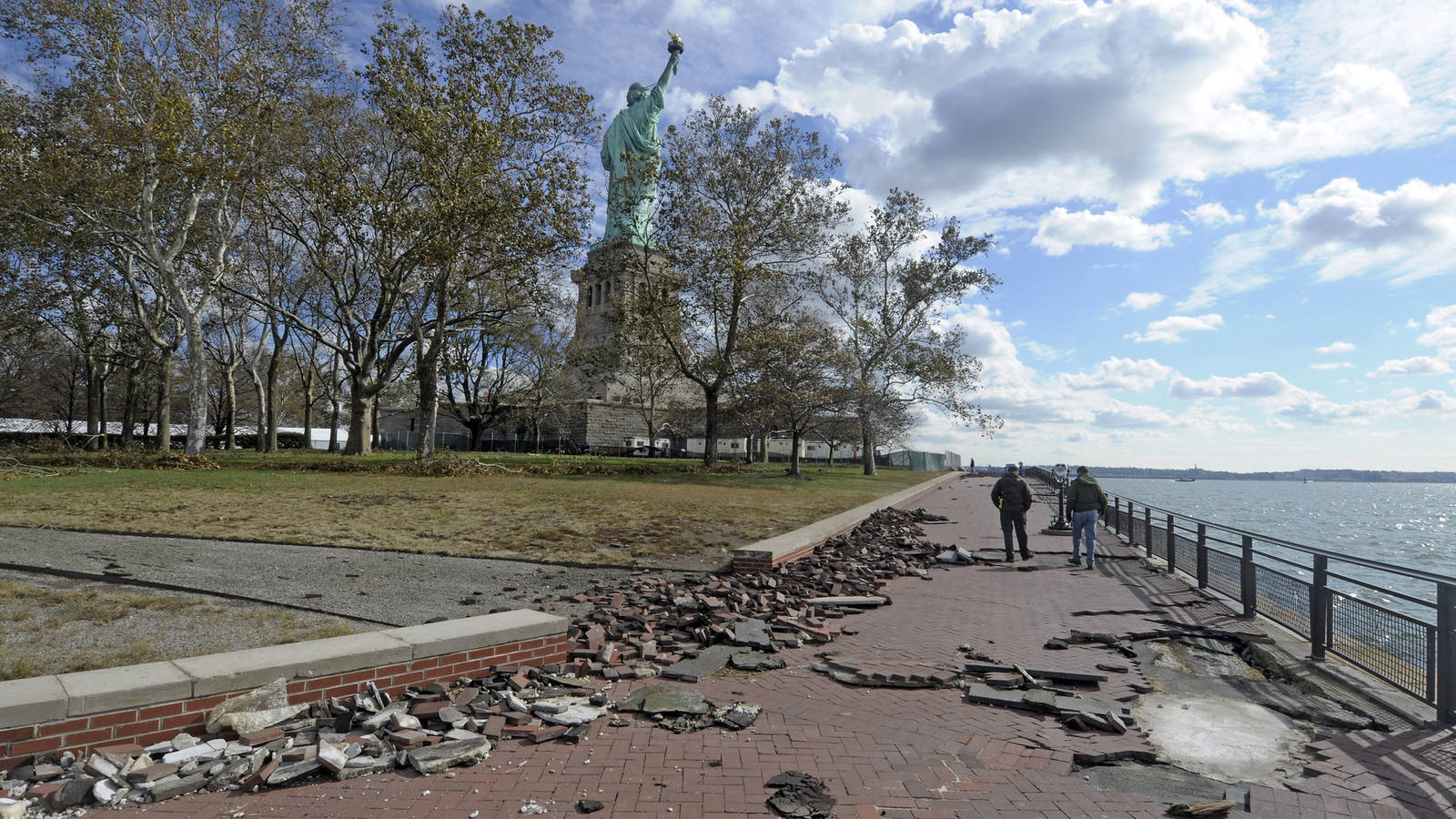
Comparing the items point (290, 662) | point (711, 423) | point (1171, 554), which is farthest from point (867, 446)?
point (290, 662)

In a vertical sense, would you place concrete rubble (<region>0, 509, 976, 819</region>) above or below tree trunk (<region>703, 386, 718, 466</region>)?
below

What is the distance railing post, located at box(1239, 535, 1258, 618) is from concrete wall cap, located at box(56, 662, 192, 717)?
1017 cm

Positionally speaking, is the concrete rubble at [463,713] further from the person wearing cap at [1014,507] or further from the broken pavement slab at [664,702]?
the person wearing cap at [1014,507]

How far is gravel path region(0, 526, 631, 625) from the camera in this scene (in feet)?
24.9

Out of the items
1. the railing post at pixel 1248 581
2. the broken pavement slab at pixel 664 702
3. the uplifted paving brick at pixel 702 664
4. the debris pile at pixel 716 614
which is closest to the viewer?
the broken pavement slab at pixel 664 702

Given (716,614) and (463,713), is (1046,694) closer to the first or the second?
(716,614)

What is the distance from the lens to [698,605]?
25.9 feet

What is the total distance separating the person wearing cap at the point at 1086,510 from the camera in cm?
1336

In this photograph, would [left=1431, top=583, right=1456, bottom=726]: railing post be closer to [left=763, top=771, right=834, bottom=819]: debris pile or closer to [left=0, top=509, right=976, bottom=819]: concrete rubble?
[left=0, top=509, right=976, bottom=819]: concrete rubble

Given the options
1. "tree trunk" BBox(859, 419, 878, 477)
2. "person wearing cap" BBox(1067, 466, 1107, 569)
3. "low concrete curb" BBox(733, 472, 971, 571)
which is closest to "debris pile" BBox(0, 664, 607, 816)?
"low concrete curb" BBox(733, 472, 971, 571)

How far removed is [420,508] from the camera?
49.9 ft

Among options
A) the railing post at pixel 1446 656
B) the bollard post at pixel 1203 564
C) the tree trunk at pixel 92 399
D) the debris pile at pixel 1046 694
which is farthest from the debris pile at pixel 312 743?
the tree trunk at pixel 92 399

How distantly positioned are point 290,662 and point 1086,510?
12.4 metres

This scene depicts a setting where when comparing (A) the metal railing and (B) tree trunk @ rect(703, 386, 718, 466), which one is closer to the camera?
(A) the metal railing
